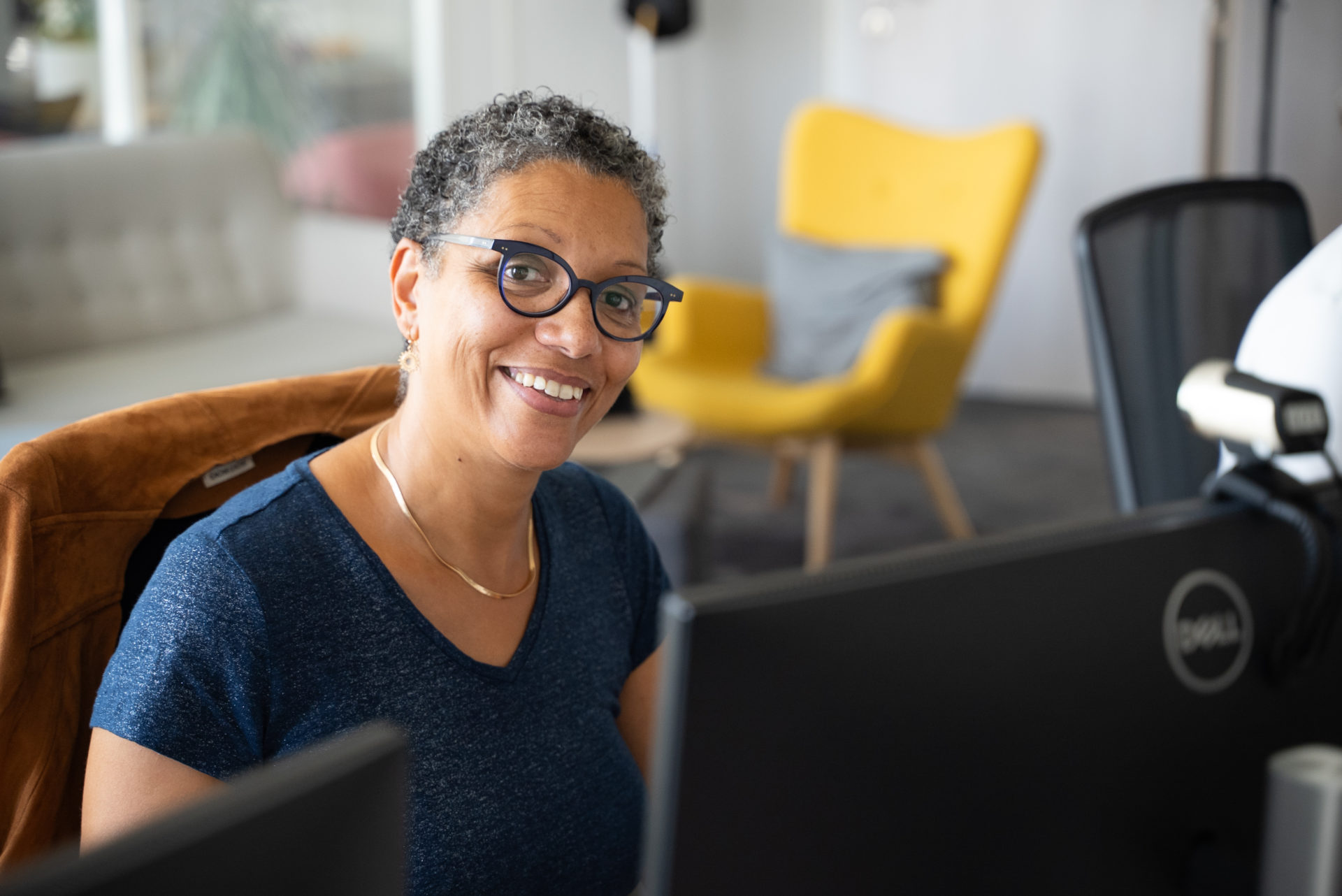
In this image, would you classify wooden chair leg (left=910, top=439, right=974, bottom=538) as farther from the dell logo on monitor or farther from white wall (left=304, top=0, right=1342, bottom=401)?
the dell logo on monitor

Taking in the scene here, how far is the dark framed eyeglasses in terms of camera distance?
3.09 ft

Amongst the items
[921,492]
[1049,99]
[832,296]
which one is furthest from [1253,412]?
[1049,99]

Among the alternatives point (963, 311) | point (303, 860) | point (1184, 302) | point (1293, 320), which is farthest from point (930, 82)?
point (303, 860)

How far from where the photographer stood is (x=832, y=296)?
12.4 ft

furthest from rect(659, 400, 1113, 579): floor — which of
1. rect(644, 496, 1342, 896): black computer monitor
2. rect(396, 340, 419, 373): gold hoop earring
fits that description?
rect(644, 496, 1342, 896): black computer monitor

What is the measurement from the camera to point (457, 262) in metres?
0.98

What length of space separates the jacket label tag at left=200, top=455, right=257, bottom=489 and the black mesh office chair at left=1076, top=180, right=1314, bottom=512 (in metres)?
0.99

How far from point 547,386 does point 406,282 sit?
17 cm

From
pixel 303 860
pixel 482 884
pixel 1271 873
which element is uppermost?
pixel 303 860

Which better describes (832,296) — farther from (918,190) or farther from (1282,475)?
(1282,475)

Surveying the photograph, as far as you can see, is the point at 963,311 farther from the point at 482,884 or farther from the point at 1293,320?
the point at 482,884

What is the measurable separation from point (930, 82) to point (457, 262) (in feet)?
15.8

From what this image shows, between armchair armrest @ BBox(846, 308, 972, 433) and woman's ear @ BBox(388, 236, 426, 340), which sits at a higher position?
woman's ear @ BBox(388, 236, 426, 340)

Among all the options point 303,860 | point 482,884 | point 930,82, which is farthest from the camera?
point 930,82
